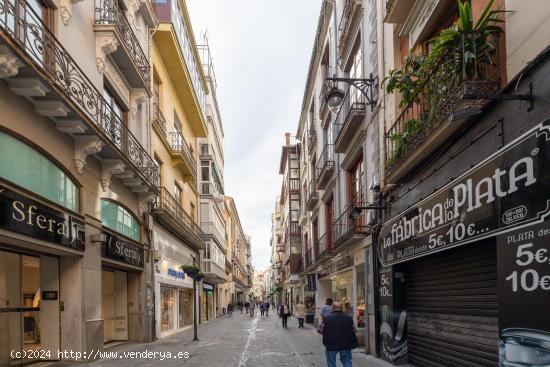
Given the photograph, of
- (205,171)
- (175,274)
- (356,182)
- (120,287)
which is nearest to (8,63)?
(120,287)

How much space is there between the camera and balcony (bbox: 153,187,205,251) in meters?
20.6

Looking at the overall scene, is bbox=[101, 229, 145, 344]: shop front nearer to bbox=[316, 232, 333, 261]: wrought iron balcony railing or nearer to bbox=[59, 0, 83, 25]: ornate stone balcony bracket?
bbox=[59, 0, 83, 25]: ornate stone balcony bracket

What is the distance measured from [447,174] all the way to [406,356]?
→ 4.52 meters

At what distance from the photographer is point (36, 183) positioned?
34.8 ft

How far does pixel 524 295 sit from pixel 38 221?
27.4ft

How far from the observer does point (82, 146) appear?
12.5 metres

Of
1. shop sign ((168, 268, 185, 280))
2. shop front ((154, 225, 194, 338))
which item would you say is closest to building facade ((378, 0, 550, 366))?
shop front ((154, 225, 194, 338))

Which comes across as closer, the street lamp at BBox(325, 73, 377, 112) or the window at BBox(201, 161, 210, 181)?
the street lamp at BBox(325, 73, 377, 112)

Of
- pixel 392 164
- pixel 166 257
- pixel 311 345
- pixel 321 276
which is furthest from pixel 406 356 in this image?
pixel 321 276

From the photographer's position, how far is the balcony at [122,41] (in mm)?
14297

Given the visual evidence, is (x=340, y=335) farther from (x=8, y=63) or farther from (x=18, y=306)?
(x=8, y=63)

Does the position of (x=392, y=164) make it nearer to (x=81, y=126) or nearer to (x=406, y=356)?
(x=406, y=356)

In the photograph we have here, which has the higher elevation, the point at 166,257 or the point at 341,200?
the point at 341,200

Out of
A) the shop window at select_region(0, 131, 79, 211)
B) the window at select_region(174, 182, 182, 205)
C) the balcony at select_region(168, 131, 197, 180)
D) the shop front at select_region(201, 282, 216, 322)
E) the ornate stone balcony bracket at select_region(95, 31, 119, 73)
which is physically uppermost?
the ornate stone balcony bracket at select_region(95, 31, 119, 73)
